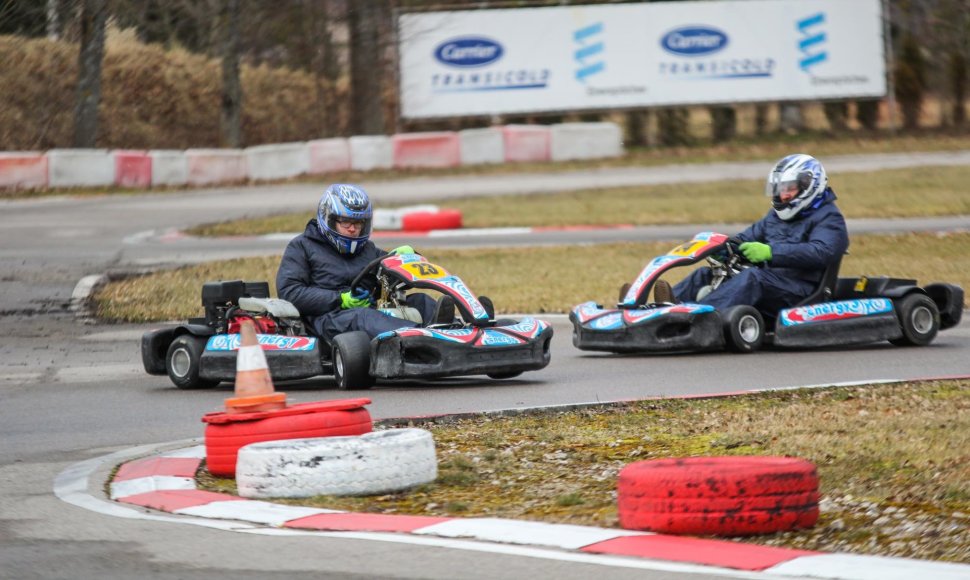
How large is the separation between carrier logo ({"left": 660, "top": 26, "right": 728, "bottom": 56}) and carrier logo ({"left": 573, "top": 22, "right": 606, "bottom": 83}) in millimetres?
1393

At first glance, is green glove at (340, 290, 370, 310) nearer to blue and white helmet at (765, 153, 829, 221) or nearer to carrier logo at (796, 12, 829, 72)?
blue and white helmet at (765, 153, 829, 221)

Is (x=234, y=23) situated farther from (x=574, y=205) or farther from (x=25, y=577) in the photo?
(x=25, y=577)

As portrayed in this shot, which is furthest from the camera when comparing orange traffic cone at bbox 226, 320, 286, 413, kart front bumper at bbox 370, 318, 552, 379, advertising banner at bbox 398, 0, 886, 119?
advertising banner at bbox 398, 0, 886, 119

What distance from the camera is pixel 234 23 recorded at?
33.7 meters

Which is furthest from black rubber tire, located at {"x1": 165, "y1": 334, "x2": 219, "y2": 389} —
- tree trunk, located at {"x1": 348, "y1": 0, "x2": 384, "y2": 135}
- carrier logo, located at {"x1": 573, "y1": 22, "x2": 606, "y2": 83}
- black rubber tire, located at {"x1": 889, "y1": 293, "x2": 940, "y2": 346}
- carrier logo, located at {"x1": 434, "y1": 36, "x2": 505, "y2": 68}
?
tree trunk, located at {"x1": 348, "y1": 0, "x2": 384, "y2": 135}

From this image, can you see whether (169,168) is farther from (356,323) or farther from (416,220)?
(356,323)

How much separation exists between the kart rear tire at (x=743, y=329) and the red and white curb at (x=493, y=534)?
4.96m

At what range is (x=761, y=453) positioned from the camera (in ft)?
21.5

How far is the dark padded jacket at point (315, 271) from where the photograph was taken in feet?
31.9

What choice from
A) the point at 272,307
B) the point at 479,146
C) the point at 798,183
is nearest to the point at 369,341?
the point at 272,307

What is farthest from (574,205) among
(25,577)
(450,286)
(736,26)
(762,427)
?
(25,577)

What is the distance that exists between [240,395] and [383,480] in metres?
0.96

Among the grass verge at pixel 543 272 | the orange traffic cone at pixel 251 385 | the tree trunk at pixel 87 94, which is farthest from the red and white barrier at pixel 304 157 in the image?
the orange traffic cone at pixel 251 385

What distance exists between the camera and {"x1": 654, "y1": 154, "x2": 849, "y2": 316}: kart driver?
10766 millimetres
